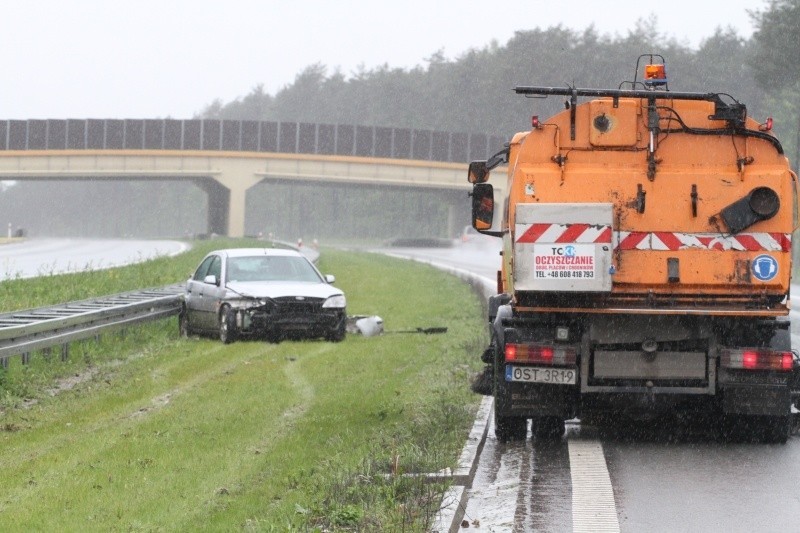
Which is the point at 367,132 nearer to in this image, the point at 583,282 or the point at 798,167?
the point at 798,167

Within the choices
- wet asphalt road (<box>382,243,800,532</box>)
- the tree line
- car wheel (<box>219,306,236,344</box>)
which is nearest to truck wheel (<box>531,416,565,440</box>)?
wet asphalt road (<box>382,243,800,532</box>)

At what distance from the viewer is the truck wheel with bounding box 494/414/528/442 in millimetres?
10547

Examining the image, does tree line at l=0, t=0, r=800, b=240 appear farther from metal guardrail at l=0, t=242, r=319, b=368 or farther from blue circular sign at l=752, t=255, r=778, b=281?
blue circular sign at l=752, t=255, r=778, b=281

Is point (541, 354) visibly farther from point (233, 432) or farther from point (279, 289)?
point (279, 289)

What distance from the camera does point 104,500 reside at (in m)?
8.02

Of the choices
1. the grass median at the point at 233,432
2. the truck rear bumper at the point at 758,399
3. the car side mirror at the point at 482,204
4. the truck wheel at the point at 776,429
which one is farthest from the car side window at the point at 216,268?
the truck rear bumper at the point at 758,399

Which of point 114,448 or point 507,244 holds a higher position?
point 507,244

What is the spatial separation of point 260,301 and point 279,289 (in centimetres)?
51

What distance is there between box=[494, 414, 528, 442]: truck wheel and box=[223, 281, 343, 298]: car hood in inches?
310

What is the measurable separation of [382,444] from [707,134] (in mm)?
3327

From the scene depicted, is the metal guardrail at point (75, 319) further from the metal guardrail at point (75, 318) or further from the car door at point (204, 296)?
the car door at point (204, 296)

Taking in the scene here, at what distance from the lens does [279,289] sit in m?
18.5

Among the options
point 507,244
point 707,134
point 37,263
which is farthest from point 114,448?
point 37,263

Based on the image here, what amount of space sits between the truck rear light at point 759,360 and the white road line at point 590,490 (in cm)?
116
